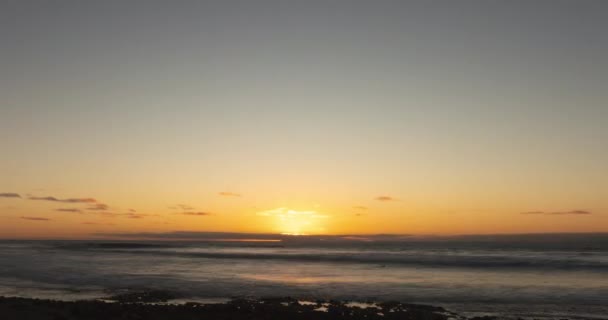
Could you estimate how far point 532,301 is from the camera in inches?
1089

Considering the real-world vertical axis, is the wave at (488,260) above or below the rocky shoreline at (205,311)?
below

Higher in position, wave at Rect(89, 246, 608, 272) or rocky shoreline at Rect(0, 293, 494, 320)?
rocky shoreline at Rect(0, 293, 494, 320)

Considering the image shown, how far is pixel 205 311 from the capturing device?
67.6 feet

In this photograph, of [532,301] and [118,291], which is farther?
[118,291]

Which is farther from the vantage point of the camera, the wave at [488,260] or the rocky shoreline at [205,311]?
the wave at [488,260]

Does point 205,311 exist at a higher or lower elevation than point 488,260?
higher

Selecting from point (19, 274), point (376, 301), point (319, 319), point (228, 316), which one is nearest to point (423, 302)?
point (376, 301)

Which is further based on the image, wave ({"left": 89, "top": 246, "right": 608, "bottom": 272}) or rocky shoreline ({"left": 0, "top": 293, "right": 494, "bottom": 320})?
wave ({"left": 89, "top": 246, "right": 608, "bottom": 272})

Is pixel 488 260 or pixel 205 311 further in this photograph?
pixel 488 260

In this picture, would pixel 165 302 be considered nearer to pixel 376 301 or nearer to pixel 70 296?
pixel 70 296

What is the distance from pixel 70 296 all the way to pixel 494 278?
3217 cm

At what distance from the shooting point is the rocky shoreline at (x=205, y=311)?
18922 mm

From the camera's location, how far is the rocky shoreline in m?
18.9

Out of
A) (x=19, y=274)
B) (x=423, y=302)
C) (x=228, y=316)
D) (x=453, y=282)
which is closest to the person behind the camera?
(x=228, y=316)
